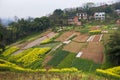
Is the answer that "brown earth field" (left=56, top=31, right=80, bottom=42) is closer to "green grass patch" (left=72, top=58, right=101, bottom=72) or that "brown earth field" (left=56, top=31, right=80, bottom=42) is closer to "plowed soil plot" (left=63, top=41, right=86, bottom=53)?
"plowed soil plot" (left=63, top=41, right=86, bottom=53)

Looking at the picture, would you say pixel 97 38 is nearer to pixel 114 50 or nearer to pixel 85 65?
pixel 85 65

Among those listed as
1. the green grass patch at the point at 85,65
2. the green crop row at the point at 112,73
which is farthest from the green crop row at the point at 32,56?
the green crop row at the point at 112,73

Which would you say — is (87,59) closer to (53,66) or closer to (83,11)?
(53,66)

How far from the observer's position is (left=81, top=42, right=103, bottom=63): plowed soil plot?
30342mm

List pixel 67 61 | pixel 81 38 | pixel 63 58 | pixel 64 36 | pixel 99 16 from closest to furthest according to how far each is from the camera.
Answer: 1. pixel 67 61
2. pixel 63 58
3. pixel 81 38
4. pixel 64 36
5. pixel 99 16

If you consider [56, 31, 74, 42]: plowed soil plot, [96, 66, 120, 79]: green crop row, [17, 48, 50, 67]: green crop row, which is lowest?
[17, 48, 50, 67]: green crop row

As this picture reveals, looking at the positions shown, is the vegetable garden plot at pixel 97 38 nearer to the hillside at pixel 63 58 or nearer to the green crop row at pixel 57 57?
the hillside at pixel 63 58

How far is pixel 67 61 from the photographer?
3106cm

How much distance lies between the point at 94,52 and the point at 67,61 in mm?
3326

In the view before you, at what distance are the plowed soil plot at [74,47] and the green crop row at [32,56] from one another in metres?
2.35

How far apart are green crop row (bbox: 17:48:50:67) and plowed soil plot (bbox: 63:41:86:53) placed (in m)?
2.35

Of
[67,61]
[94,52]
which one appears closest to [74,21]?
[94,52]

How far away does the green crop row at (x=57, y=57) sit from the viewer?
3142 cm

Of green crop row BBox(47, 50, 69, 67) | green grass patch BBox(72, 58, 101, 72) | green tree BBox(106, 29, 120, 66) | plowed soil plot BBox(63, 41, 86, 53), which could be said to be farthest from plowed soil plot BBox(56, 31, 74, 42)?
green tree BBox(106, 29, 120, 66)
